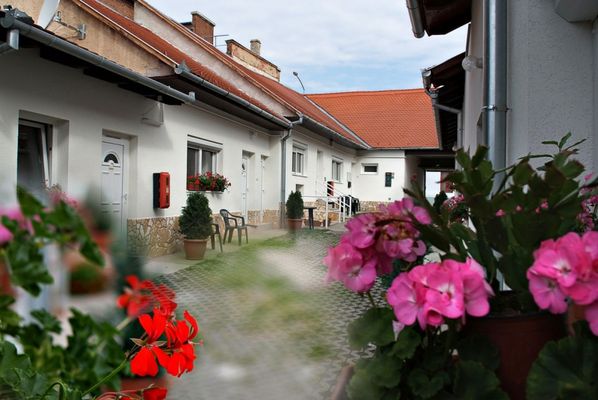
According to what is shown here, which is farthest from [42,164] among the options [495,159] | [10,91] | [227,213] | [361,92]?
[361,92]

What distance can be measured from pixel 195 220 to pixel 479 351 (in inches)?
308

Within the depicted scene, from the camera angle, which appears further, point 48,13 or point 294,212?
point 294,212

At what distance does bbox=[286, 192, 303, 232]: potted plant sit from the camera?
13.0 meters

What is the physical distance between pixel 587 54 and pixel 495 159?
75 cm

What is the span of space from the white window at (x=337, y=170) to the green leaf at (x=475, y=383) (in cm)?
1729

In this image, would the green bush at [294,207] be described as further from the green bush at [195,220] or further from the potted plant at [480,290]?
the potted plant at [480,290]

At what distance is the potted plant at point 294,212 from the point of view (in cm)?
1295

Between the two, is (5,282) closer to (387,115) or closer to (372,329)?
(372,329)

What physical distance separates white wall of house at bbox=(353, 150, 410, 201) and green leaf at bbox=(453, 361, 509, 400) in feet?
63.6

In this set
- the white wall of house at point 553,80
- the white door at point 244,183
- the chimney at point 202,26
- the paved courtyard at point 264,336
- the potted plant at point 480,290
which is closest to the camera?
the potted plant at point 480,290

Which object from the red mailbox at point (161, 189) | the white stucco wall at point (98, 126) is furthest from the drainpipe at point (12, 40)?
the red mailbox at point (161, 189)

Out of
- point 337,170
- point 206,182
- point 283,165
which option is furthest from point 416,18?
point 337,170

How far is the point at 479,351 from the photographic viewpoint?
826mm

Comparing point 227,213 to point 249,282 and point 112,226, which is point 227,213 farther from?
point 112,226
